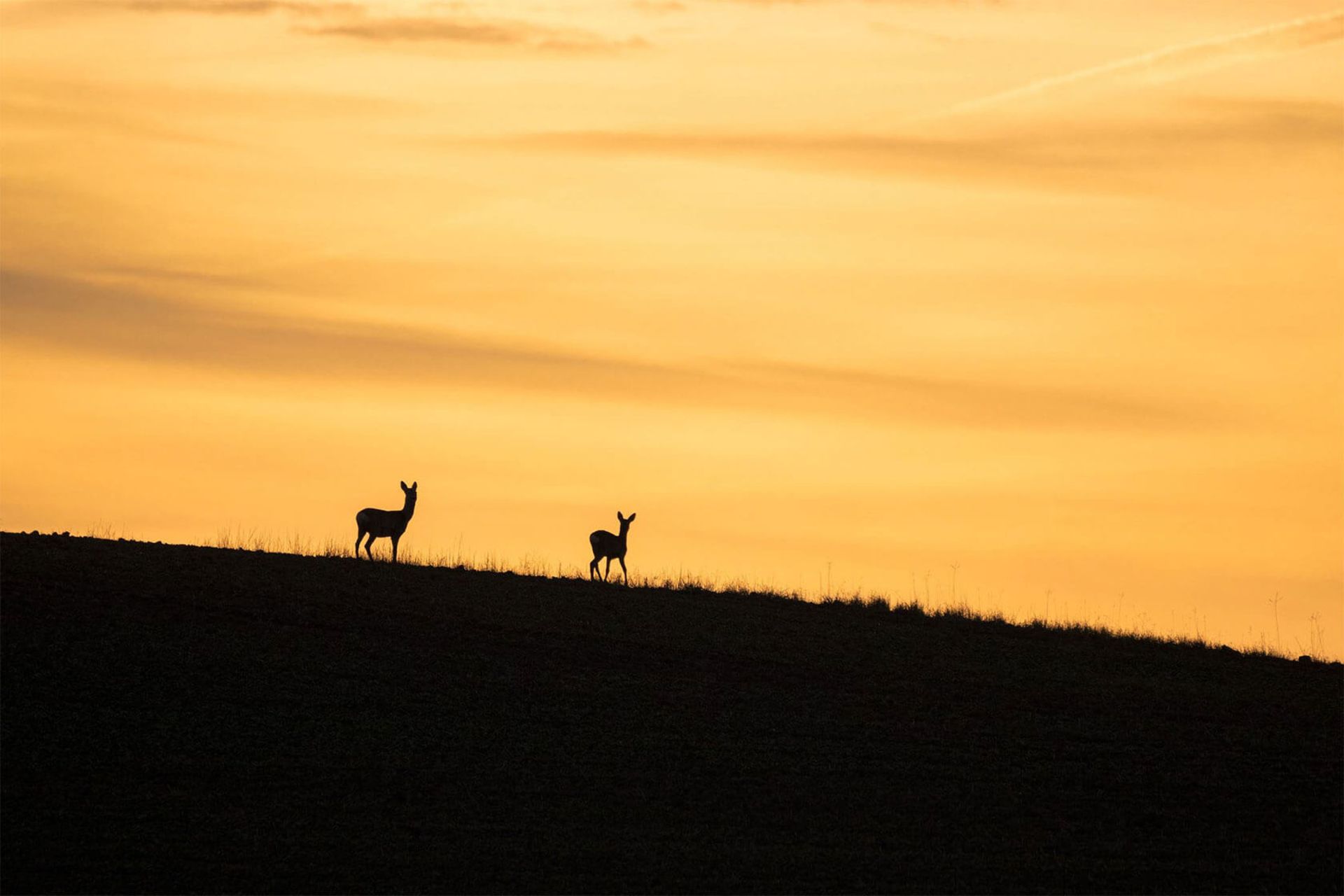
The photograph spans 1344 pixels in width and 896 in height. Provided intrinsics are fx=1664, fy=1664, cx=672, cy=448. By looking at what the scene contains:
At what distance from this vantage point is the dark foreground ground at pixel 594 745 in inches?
801

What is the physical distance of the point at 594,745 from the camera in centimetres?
2530

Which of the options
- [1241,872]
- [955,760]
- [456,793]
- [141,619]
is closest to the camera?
[1241,872]

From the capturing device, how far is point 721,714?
89.9 ft

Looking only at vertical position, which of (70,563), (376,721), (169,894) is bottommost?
(169,894)

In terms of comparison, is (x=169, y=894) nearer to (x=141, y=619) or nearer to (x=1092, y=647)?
(x=141, y=619)

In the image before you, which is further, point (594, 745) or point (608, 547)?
point (608, 547)

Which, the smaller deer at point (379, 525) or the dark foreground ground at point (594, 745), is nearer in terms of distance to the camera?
the dark foreground ground at point (594, 745)

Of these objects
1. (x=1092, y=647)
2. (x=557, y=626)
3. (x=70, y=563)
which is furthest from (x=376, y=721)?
(x=1092, y=647)

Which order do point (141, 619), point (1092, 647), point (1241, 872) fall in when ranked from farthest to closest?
1. point (1092, 647)
2. point (141, 619)
3. point (1241, 872)

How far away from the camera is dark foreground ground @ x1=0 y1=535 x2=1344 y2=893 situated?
66.7 feet

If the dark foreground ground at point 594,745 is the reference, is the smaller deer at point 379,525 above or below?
above

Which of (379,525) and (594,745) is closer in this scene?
(594,745)

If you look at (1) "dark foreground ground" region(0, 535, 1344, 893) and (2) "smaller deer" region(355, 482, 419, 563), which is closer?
(1) "dark foreground ground" region(0, 535, 1344, 893)

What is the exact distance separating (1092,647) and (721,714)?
461 inches
